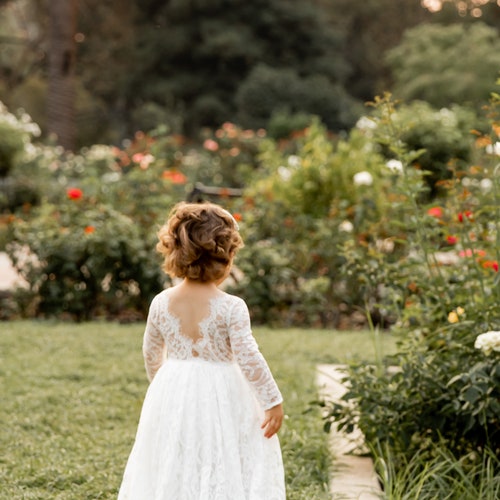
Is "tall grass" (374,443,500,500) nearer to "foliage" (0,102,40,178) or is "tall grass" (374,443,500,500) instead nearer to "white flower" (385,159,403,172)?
"white flower" (385,159,403,172)

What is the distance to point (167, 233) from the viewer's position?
2.52 metres

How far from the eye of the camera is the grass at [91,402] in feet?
11.0

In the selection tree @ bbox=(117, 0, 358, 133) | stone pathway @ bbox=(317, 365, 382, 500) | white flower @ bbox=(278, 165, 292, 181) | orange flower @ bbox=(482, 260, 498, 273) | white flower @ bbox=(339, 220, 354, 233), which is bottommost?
stone pathway @ bbox=(317, 365, 382, 500)

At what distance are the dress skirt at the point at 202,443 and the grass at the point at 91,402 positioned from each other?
0.70 m

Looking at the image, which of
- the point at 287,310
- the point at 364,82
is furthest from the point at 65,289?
the point at 364,82

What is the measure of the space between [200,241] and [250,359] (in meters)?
0.33

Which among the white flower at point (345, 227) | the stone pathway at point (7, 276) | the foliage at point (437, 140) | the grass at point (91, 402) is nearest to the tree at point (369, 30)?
the foliage at point (437, 140)

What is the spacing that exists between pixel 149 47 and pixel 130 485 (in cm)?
2545

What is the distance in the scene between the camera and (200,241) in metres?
2.44

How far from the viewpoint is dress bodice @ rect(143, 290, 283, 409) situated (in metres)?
2.47

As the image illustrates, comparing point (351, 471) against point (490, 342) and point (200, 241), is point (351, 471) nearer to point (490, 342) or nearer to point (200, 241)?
point (490, 342)

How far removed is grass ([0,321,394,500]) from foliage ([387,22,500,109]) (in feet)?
61.8

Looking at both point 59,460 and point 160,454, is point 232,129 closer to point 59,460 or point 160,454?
point 59,460

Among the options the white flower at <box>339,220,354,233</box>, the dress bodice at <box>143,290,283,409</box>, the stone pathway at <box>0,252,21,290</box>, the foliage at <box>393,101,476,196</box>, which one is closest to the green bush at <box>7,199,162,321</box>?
the stone pathway at <box>0,252,21,290</box>
